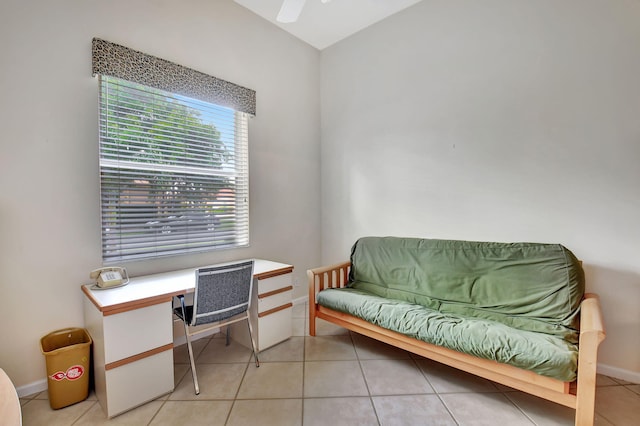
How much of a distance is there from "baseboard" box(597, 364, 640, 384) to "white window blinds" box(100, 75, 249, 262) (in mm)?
3055

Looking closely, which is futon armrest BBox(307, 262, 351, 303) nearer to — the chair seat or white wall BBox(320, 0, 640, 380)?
white wall BBox(320, 0, 640, 380)

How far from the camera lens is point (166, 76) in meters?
A: 2.27

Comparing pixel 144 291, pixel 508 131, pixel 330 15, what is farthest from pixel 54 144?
pixel 508 131

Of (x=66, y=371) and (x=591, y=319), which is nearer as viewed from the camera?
(x=591, y=319)

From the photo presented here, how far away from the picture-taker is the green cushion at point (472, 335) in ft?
4.92

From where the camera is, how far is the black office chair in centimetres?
187

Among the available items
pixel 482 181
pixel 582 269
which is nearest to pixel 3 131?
pixel 482 181

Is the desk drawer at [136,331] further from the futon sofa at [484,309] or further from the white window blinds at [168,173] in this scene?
the futon sofa at [484,309]

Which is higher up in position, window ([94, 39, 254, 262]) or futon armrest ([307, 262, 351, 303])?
window ([94, 39, 254, 262])

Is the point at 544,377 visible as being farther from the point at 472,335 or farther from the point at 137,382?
the point at 137,382

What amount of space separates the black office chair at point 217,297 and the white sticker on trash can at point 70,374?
0.60 metres

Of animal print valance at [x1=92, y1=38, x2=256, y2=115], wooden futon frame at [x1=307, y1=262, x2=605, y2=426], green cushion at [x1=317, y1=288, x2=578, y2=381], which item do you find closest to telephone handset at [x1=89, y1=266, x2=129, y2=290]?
animal print valance at [x1=92, y1=38, x2=256, y2=115]

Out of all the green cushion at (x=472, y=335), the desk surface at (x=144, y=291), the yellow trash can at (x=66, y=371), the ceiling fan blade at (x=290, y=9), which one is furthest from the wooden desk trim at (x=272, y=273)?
the ceiling fan blade at (x=290, y=9)

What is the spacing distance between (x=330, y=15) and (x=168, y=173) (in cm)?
228
